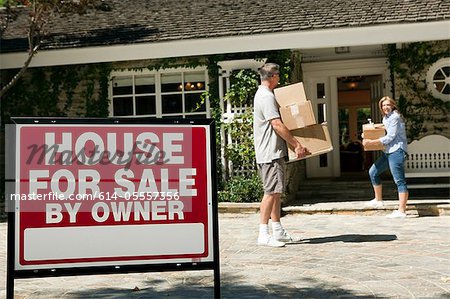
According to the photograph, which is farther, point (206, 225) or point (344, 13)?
point (344, 13)

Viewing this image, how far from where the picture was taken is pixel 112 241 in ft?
12.3

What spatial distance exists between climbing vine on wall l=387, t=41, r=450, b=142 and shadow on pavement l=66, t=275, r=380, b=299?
7.42 meters

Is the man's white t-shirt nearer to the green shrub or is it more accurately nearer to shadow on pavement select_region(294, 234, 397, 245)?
shadow on pavement select_region(294, 234, 397, 245)

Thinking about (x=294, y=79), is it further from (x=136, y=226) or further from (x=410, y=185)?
(x=136, y=226)

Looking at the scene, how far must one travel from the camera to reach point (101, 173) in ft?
12.4

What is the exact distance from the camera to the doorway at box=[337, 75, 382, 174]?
1534 centimetres

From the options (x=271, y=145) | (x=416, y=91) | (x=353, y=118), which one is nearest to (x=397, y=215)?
(x=271, y=145)

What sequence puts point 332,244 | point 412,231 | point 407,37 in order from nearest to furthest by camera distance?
point 332,244 → point 412,231 → point 407,37

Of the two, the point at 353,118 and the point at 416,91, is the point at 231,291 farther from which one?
the point at 353,118

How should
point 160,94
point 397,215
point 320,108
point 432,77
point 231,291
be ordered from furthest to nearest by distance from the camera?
point 320,108, point 160,94, point 432,77, point 397,215, point 231,291

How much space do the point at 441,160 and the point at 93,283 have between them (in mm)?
7420

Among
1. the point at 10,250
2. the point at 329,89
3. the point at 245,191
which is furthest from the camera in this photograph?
the point at 329,89

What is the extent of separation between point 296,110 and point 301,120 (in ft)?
0.42

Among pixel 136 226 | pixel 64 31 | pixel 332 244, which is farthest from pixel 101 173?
pixel 64 31
